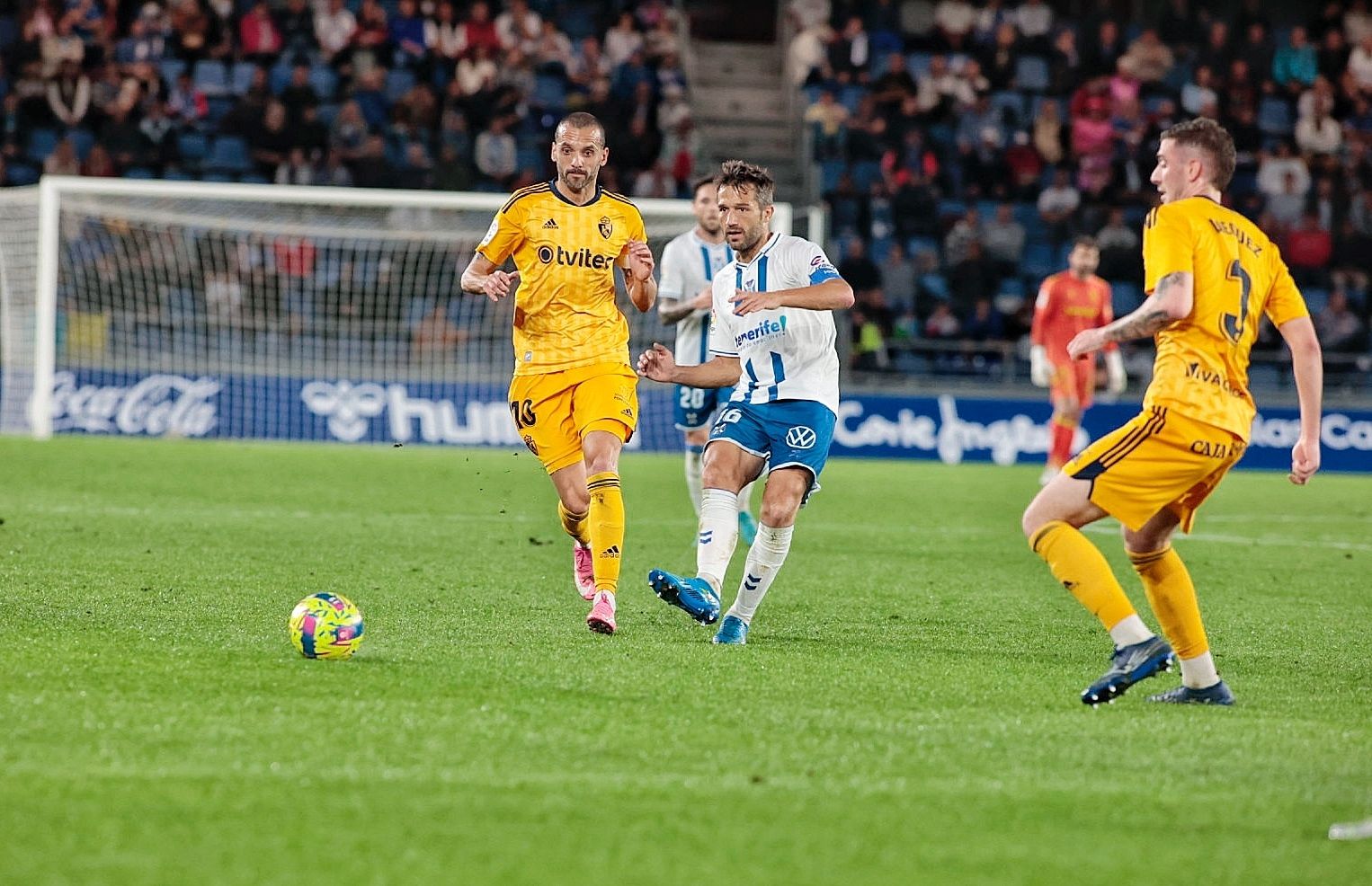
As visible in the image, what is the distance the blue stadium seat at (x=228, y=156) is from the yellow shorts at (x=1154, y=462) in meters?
18.1

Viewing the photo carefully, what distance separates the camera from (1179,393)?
5543mm

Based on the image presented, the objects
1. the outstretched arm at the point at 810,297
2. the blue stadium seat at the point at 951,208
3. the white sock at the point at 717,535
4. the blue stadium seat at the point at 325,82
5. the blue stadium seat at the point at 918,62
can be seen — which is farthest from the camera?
the blue stadium seat at the point at 918,62

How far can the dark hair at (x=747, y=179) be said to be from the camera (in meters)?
7.06

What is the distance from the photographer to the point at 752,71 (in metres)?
26.8

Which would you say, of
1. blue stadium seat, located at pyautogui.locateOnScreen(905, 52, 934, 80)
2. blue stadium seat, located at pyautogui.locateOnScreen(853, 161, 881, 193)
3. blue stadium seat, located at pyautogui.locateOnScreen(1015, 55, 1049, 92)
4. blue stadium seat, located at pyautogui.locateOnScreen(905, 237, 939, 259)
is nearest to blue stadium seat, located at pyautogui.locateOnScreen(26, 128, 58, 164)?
blue stadium seat, located at pyautogui.locateOnScreen(853, 161, 881, 193)

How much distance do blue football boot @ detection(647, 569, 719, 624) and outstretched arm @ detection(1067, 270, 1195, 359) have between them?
78.5 inches

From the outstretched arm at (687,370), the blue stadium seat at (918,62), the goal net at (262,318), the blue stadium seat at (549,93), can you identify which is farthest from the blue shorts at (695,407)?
the blue stadium seat at (918,62)

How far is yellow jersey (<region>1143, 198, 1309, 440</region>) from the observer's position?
18.1ft

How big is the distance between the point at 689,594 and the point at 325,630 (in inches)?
60.6

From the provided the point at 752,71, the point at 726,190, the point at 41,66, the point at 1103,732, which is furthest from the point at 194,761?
Result: the point at 752,71

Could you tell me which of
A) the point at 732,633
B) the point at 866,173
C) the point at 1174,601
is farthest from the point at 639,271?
the point at 866,173

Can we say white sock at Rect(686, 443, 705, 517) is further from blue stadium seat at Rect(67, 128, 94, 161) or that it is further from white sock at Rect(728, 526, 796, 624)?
blue stadium seat at Rect(67, 128, 94, 161)

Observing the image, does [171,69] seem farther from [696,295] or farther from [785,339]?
[785,339]

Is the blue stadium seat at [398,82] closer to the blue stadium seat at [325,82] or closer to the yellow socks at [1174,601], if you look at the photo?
the blue stadium seat at [325,82]
